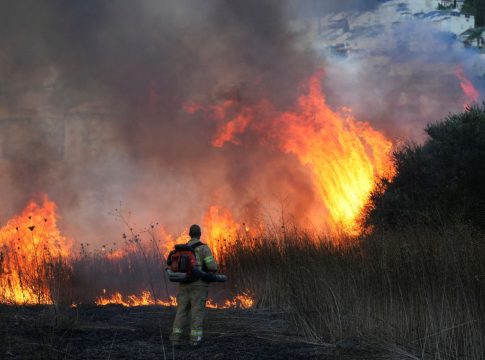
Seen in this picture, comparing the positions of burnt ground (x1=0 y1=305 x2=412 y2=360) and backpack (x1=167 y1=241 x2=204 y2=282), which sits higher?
backpack (x1=167 y1=241 x2=204 y2=282)

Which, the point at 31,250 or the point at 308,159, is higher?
the point at 308,159

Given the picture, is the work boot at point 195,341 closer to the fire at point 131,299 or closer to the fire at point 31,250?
the fire at point 31,250

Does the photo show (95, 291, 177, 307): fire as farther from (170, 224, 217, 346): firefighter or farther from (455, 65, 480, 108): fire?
(455, 65, 480, 108): fire

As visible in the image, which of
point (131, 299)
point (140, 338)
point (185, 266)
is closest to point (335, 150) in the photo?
point (131, 299)

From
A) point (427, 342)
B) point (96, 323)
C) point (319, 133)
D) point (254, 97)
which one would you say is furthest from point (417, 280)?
point (254, 97)

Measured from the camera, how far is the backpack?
8852 mm

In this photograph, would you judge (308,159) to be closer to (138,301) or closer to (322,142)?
(322,142)

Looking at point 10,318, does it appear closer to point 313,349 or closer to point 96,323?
point 96,323

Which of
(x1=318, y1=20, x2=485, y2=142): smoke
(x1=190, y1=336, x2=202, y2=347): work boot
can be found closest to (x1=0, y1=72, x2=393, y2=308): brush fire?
(x1=318, y1=20, x2=485, y2=142): smoke

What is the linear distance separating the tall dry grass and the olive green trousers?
1587mm

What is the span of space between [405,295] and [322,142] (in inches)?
653

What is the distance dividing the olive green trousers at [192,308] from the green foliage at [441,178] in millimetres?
8500

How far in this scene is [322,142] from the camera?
25156 millimetres

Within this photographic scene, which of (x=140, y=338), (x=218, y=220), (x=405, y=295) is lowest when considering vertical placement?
(x=140, y=338)
